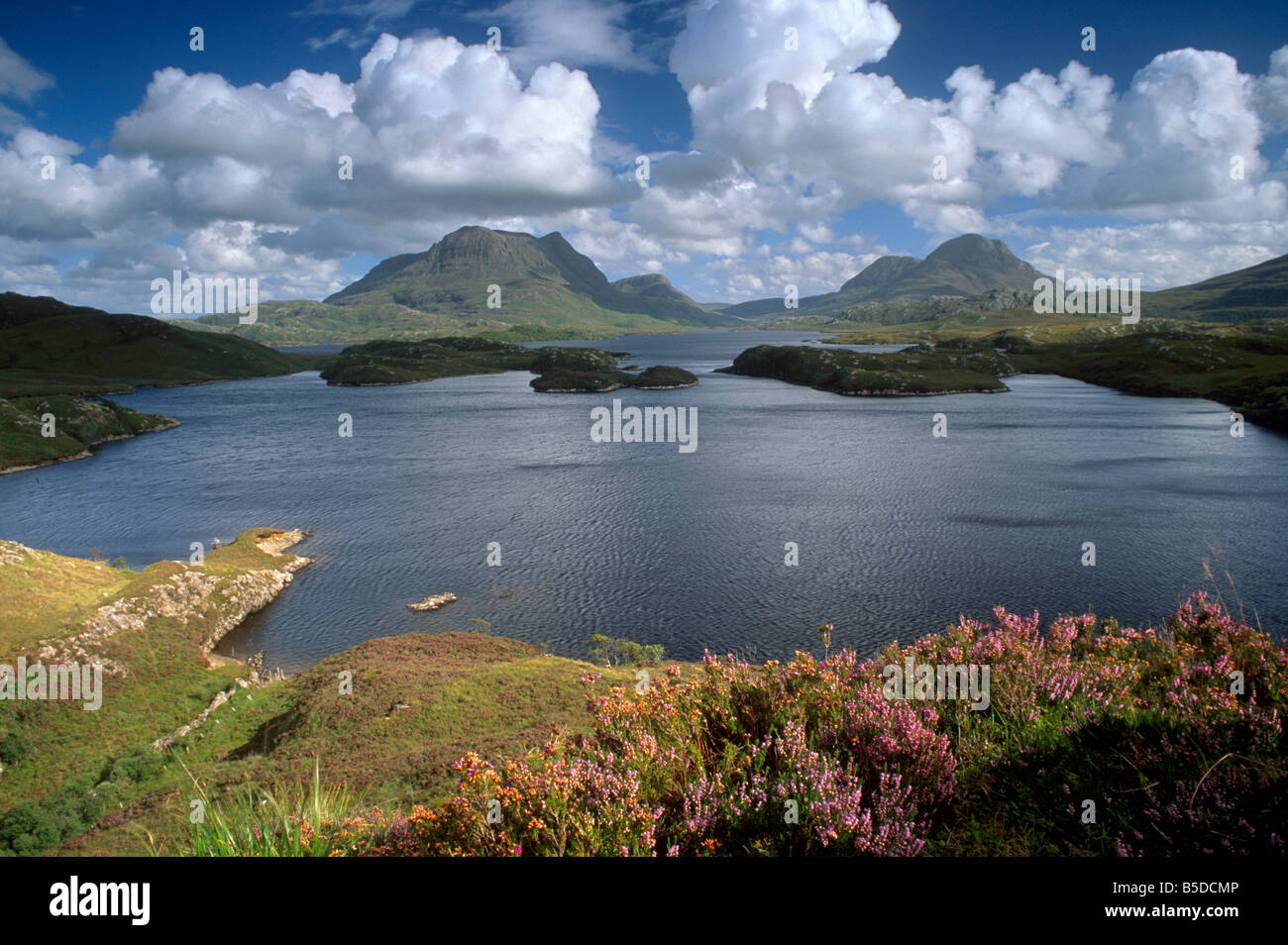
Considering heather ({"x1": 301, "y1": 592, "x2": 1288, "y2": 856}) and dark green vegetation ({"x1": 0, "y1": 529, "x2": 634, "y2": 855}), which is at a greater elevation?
heather ({"x1": 301, "y1": 592, "x2": 1288, "y2": 856})

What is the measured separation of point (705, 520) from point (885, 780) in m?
55.3

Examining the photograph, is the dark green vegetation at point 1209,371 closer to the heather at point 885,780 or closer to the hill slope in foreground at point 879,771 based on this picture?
the hill slope in foreground at point 879,771

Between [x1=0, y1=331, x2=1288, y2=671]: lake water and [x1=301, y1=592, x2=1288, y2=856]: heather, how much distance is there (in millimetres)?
27268

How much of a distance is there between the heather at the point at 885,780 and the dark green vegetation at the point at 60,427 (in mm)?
117054

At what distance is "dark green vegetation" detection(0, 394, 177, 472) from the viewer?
94.1 metres

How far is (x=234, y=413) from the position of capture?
14638 cm

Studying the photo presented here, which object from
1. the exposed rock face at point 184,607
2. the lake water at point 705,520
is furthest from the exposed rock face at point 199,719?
the exposed rock face at point 184,607

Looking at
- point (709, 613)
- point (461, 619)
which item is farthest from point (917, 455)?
point (461, 619)

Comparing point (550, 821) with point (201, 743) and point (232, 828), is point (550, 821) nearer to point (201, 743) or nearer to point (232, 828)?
point (232, 828)

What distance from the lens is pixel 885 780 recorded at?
7.02 metres

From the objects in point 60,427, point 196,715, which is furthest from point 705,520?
point 60,427

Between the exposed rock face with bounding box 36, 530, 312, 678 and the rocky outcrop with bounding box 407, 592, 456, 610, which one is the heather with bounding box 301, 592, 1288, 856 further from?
the rocky outcrop with bounding box 407, 592, 456, 610

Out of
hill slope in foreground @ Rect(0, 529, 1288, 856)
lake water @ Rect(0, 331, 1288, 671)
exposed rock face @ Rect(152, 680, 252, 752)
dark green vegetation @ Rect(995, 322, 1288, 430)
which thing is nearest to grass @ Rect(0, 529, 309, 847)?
exposed rock face @ Rect(152, 680, 252, 752)
